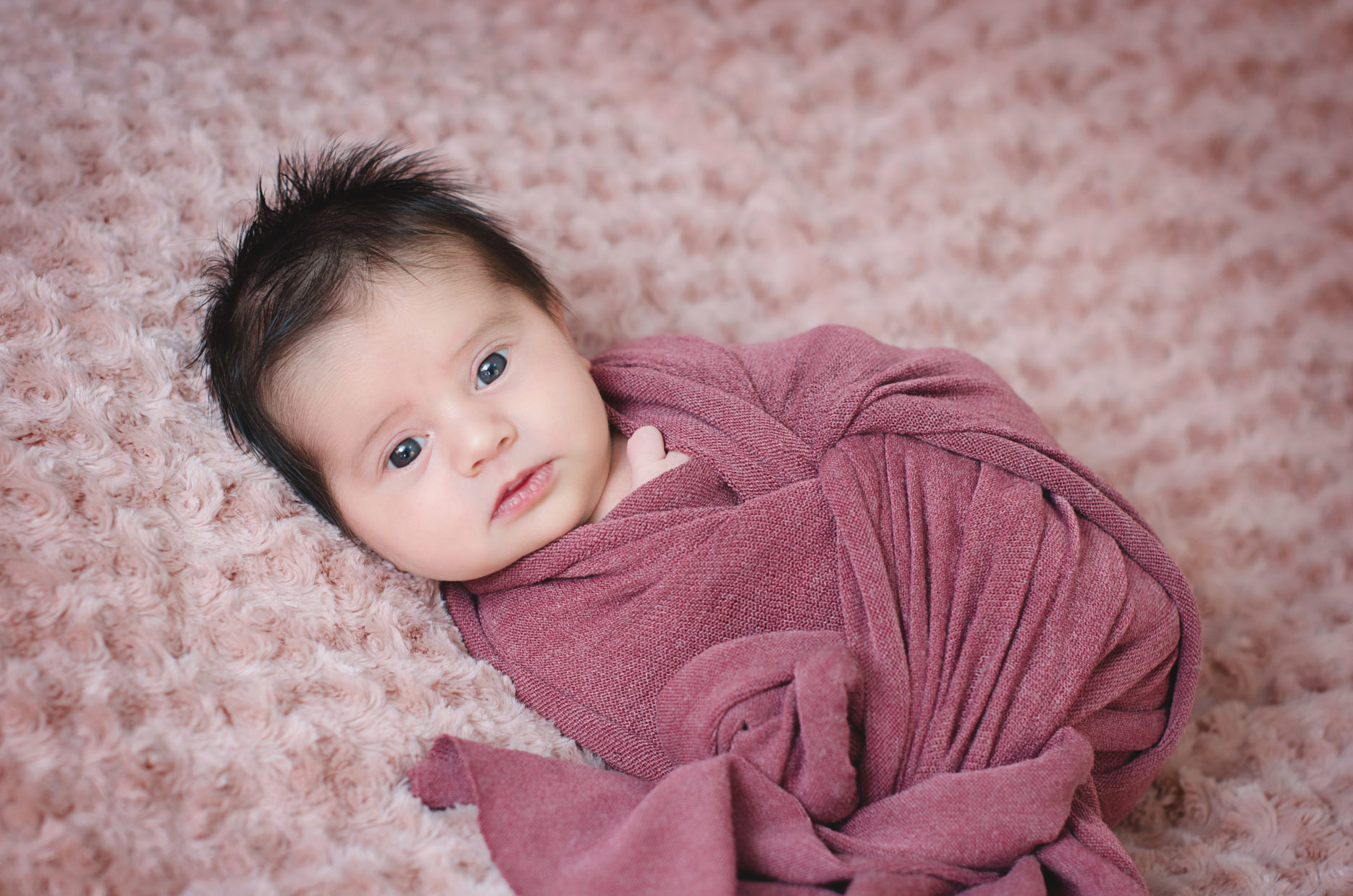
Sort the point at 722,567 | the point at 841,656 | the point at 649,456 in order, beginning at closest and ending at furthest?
the point at 841,656, the point at 722,567, the point at 649,456

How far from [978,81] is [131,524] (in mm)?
1585

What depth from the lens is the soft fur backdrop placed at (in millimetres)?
959

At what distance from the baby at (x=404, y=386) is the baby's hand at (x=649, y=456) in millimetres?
48

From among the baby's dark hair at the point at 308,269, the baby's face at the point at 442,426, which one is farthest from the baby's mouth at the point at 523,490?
the baby's dark hair at the point at 308,269

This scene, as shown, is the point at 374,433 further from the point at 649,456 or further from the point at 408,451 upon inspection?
the point at 649,456

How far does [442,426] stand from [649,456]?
10.9 inches

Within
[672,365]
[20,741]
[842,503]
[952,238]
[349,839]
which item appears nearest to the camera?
[20,741]

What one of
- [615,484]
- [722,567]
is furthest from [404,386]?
[722,567]

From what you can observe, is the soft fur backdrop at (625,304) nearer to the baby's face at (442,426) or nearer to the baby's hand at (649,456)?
the baby's face at (442,426)

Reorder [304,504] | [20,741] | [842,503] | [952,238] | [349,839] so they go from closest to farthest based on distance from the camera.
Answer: [20,741], [349,839], [842,503], [304,504], [952,238]

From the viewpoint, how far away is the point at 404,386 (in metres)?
1.15

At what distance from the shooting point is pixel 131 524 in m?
1.05

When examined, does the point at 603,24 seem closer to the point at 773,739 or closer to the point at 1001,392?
the point at 1001,392

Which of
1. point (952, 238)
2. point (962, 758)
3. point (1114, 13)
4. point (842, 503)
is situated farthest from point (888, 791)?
point (1114, 13)
